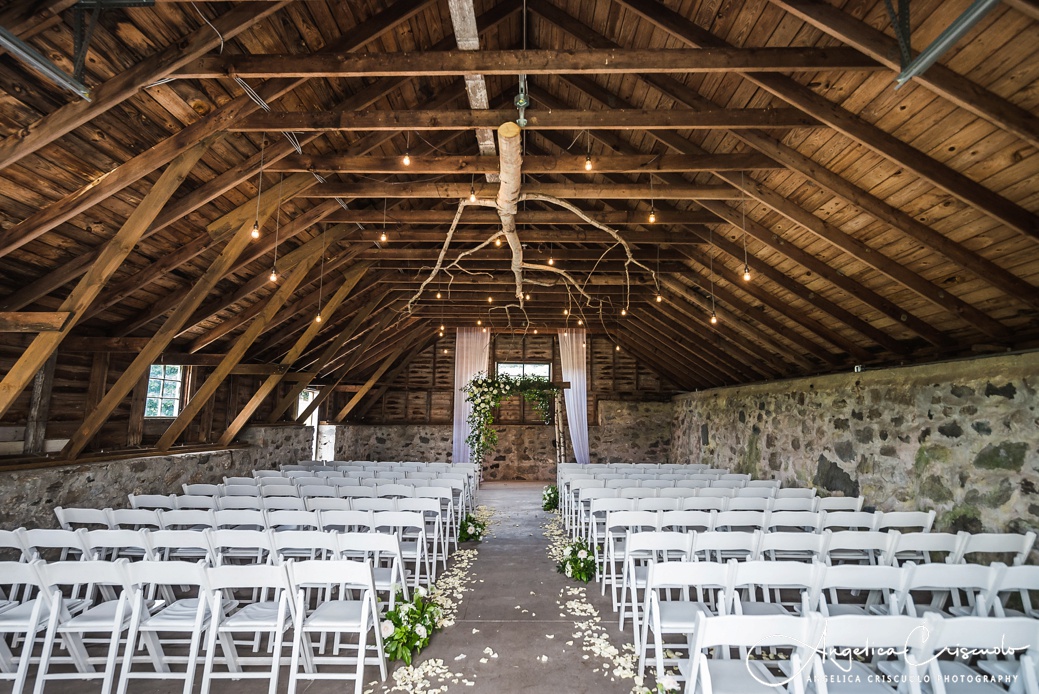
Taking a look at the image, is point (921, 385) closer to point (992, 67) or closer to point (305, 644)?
point (992, 67)

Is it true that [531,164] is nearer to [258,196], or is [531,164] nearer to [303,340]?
[258,196]

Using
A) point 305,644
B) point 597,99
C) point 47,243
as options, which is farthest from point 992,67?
point 47,243

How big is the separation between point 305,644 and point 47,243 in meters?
4.42

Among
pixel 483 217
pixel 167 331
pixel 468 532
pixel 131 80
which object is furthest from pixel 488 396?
pixel 131 80

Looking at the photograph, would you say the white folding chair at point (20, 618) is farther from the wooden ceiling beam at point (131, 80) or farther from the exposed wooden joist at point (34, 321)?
the wooden ceiling beam at point (131, 80)

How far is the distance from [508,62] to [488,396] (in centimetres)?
784

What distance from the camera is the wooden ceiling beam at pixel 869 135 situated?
3.42m

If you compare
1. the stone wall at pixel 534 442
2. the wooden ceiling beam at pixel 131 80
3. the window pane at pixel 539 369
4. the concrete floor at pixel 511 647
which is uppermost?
the wooden ceiling beam at pixel 131 80

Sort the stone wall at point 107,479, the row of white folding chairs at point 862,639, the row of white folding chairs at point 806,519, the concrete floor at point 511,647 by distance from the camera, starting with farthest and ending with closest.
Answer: the stone wall at point 107,479, the row of white folding chairs at point 806,519, the concrete floor at point 511,647, the row of white folding chairs at point 862,639

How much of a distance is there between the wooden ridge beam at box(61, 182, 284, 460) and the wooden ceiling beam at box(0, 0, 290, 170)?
2.04 metres

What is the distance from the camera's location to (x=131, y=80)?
10.8ft

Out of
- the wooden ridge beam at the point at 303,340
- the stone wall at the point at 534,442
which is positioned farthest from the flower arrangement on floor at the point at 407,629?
the stone wall at the point at 534,442

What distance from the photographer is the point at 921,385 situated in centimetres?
525

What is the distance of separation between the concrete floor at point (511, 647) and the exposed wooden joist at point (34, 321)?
268cm
